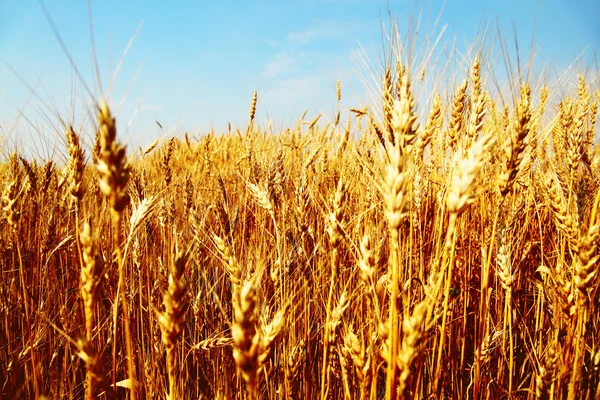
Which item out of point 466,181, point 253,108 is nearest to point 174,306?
point 466,181

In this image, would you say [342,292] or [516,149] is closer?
[516,149]

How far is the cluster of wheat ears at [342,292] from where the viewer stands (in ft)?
2.78

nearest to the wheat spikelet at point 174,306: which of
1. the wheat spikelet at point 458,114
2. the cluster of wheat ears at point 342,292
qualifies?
the cluster of wheat ears at point 342,292

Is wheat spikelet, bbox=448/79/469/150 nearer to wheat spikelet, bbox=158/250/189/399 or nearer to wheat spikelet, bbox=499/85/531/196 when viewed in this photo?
wheat spikelet, bbox=499/85/531/196

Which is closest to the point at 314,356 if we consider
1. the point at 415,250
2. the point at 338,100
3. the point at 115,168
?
the point at 415,250

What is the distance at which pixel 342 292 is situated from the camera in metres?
1.47

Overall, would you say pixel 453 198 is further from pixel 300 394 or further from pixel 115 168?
pixel 300 394

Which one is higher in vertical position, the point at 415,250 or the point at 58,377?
the point at 415,250

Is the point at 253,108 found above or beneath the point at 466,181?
above

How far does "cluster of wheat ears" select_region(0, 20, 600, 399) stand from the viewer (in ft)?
2.78

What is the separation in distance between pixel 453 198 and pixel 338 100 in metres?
3.43

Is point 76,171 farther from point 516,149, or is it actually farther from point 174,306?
point 516,149

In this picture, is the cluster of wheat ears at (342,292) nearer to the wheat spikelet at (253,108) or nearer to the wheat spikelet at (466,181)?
the wheat spikelet at (466,181)

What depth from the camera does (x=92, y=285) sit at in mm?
829
